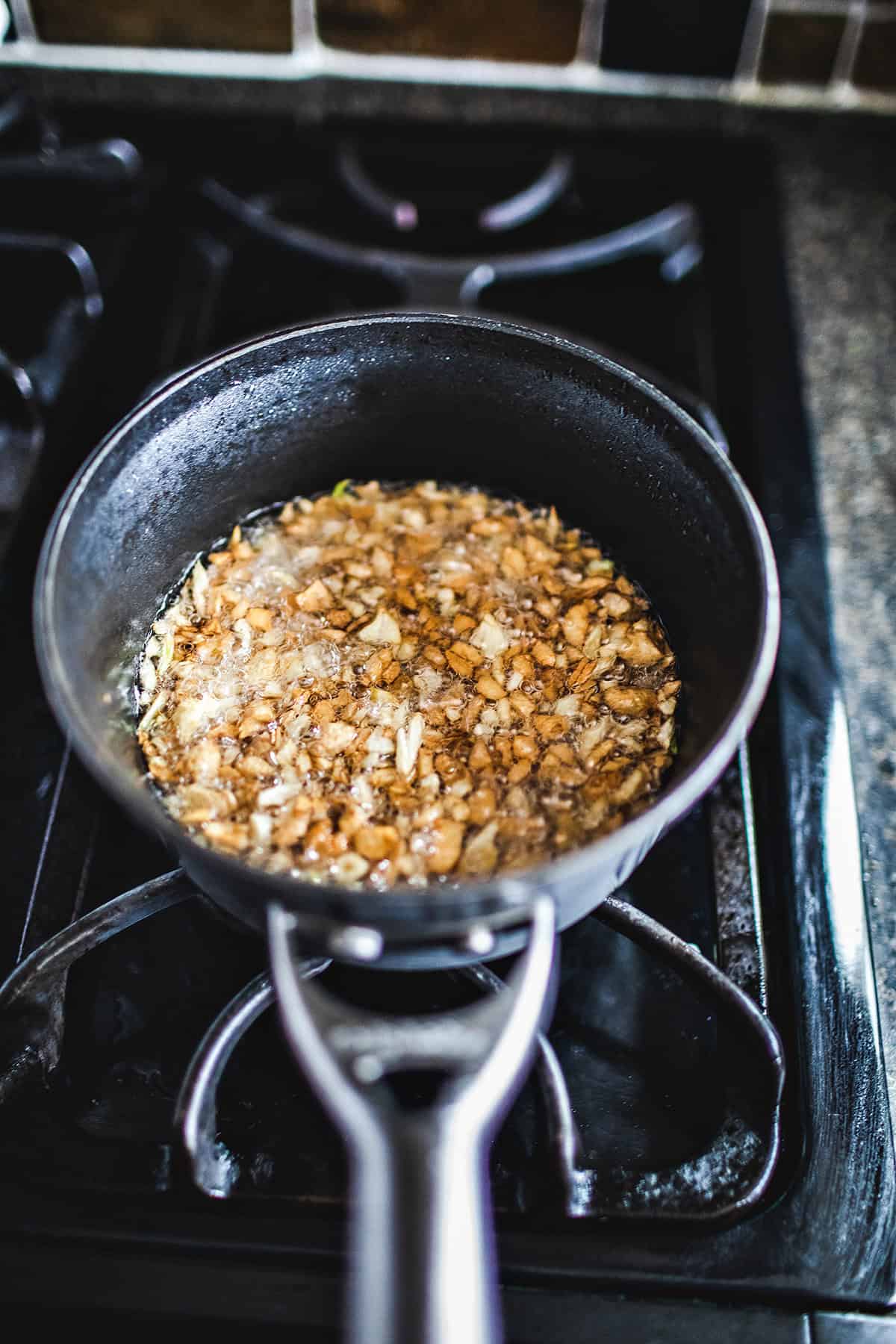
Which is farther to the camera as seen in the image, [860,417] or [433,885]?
[860,417]

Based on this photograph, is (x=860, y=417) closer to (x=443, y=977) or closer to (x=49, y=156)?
(x=443, y=977)

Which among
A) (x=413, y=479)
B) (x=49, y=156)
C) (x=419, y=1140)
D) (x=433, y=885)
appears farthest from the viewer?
(x=49, y=156)

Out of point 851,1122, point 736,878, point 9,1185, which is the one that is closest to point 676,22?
point 736,878

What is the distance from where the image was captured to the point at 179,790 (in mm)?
719

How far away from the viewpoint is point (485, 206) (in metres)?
1.12

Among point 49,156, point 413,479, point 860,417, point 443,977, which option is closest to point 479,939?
point 443,977

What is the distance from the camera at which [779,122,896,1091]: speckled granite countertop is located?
0.80 metres

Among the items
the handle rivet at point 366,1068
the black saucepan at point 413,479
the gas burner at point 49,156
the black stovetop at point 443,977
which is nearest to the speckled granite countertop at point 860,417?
the black stovetop at point 443,977

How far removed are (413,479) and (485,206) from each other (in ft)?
1.23

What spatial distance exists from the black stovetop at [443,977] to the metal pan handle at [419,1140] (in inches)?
7.5

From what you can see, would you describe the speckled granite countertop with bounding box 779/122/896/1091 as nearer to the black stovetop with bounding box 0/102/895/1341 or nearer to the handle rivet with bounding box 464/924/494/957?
the black stovetop with bounding box 0/102/895/1341

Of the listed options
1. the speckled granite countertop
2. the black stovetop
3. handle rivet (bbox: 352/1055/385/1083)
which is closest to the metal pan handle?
handle rivet (bbox: 352/1055/385/1083)

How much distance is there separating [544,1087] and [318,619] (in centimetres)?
39

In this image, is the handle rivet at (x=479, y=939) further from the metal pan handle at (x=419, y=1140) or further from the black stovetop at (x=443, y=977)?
the black stovetop at (x=443, y=977)
